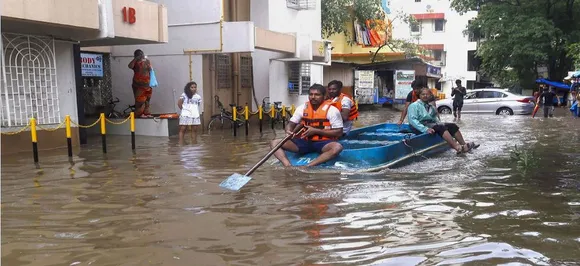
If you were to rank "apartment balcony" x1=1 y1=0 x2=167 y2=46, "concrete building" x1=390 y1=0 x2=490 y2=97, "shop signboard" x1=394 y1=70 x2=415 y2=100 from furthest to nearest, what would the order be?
"concrete building" x1=390 y1=0 x2=490 y2=97, "shop signboard" x1=394 y1=70 x2=415 y2=100, "apartment balcony" x1=1 y1=0 x2=167 y2=46

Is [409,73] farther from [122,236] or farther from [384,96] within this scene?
[122,236]

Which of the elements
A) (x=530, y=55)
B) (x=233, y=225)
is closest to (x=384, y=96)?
(x=530, y=55)

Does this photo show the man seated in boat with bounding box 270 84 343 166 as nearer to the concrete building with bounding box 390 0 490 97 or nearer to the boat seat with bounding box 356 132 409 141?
the boat seat with bounding box 356 132 409 141

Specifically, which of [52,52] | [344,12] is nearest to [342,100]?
[52,52]

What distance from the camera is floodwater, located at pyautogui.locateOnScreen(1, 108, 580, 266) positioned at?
13.5 feet

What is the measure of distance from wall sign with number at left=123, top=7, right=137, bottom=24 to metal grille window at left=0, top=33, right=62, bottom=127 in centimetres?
156

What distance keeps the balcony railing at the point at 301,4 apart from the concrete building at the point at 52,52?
831cm

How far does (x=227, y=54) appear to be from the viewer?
1703 cm

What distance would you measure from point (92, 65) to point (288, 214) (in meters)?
11.9

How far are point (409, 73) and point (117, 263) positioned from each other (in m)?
26.7

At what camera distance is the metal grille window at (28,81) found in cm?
1026

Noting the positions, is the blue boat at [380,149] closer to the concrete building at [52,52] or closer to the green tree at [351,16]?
the concrete building at [52,52]

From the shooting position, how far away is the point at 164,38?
12.3 meters

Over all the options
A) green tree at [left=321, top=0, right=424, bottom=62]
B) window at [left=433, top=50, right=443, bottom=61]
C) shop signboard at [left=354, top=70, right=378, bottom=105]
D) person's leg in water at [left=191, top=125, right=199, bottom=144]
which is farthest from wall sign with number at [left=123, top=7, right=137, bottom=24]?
window at [left=433, top=50, right=443, bottom=61]
